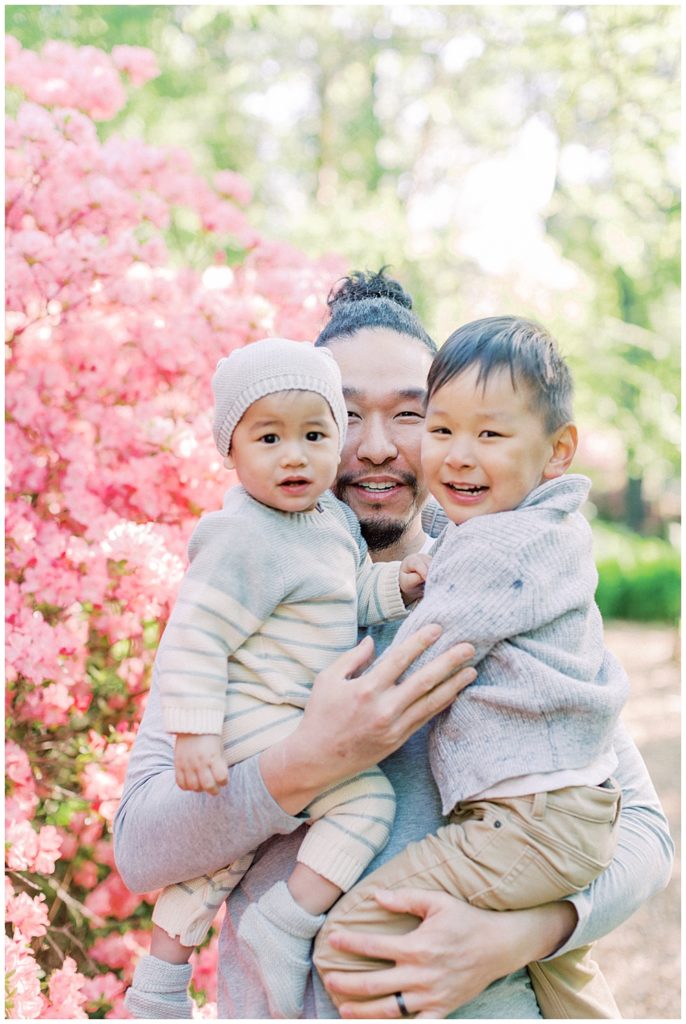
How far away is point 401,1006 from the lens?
1491mm

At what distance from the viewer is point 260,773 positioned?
155cm

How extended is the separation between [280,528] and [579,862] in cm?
72

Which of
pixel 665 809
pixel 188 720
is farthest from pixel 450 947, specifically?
pixel 665 809

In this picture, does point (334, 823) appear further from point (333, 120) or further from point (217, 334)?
point (333, 120)

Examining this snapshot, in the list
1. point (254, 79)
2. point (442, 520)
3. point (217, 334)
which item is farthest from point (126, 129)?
point (442, 520)

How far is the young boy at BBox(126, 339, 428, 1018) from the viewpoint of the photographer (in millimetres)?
1548

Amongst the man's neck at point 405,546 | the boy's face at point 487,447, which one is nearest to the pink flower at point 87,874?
the man's neck at point 405,546

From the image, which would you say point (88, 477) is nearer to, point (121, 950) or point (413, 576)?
point (121, 950)

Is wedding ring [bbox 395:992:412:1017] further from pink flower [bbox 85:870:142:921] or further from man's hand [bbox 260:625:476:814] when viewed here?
pink flower [bbox 85:870:142:921]

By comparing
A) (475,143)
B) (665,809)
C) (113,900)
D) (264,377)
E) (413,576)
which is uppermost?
(475,143)

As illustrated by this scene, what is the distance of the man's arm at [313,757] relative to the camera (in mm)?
1506

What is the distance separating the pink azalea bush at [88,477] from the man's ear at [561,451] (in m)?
1.49

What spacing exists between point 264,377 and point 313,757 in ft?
2.09

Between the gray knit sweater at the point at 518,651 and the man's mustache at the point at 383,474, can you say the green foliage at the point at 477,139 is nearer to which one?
the man's mustache at the point at 383,474
